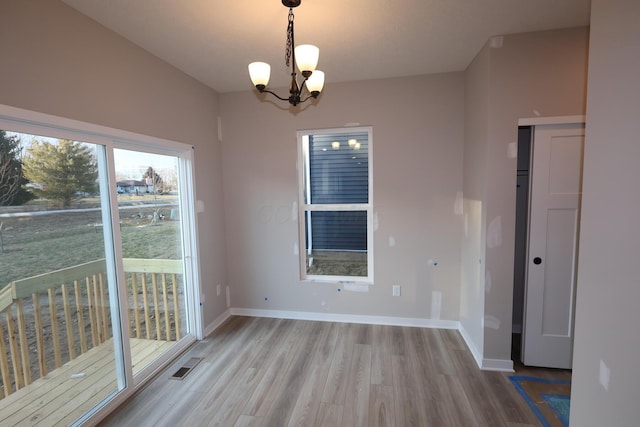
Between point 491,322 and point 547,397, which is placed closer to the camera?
point 547,397

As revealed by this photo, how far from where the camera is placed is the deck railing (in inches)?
66.4

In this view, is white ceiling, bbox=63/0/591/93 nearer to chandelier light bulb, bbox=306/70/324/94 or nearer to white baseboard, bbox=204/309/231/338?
chandelier light bulb, bbox=306/70/324/94

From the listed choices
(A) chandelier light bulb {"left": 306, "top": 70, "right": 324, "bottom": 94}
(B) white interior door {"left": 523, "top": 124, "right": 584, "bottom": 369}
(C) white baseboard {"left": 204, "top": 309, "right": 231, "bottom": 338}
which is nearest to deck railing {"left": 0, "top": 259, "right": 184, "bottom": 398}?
(C) white baseboard {"left": 204, "top": 309, "right": 231, "bottom": 338}

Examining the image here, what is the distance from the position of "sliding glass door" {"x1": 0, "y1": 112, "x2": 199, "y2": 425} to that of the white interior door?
3.33 m

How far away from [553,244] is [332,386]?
7.31ft

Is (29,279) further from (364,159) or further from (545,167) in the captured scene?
(545,167)

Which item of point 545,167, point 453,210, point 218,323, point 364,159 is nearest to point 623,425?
point 545,167

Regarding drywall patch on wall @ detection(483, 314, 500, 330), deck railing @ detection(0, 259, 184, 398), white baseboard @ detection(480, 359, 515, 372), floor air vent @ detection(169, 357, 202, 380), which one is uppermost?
deck railing @ detection(0, 259, 184, 398)

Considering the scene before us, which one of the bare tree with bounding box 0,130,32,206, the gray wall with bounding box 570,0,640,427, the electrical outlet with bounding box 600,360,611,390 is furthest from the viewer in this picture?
the bare tree with bounding box 0,130,32,206

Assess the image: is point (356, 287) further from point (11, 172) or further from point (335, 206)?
point (11, 172)

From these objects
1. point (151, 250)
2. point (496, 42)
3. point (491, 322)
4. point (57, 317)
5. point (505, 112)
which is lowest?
point (491, 322)

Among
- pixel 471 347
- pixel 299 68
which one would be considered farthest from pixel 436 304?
pixel 299 68

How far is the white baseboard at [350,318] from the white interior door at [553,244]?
896mm

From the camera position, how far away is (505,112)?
245 cm
